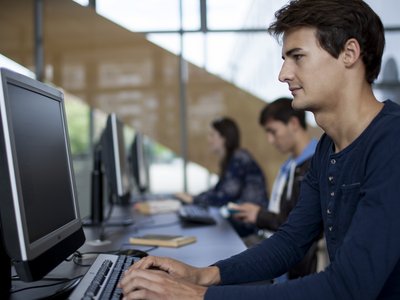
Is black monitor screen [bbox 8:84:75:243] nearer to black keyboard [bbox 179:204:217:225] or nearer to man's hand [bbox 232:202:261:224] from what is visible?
black keyboard [bbox 179:204:217:225]

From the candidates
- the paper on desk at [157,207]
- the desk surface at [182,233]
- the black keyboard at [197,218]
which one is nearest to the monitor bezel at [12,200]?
the desk surface at [182,233]

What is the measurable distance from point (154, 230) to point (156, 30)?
12.0 feet

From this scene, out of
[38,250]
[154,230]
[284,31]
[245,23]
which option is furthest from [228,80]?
[38,250]

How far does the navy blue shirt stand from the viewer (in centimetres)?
92

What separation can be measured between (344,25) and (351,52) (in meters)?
0.07

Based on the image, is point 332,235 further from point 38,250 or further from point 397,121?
point 38,250

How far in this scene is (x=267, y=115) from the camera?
9.34ft

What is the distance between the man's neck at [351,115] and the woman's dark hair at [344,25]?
0.27 feet

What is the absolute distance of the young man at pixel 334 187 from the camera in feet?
3.04

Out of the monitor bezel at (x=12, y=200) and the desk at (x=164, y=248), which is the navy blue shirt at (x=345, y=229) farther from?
the monitor bezel at (x=12, y=200)

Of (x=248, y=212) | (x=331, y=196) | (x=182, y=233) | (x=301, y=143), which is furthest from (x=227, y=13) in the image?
(x=331, y=196)

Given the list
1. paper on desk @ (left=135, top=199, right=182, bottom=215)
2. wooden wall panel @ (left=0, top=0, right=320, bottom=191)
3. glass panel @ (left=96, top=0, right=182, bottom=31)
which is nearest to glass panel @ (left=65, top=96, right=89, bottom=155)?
wooden wall panel @ (left=0, top=0, right=320, bottom=191)

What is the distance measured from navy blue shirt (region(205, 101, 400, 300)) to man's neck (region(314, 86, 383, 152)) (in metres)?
Answer: 0.03

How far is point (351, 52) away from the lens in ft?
3.90
